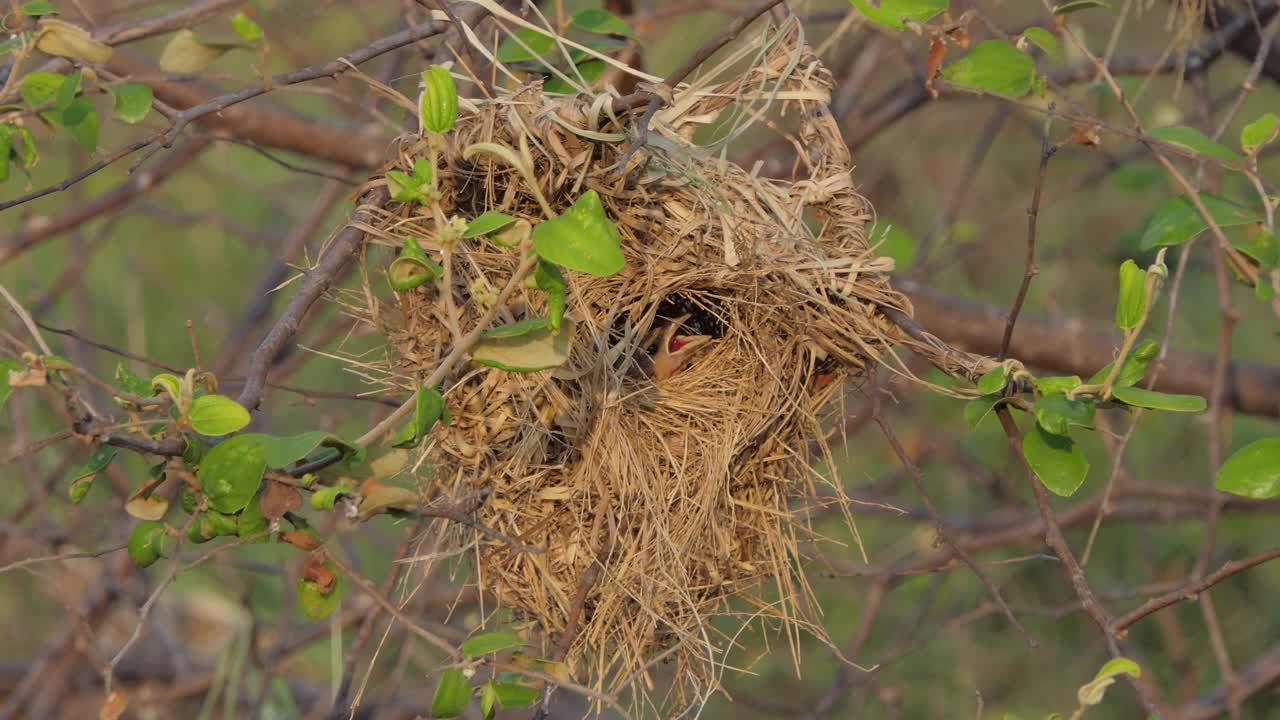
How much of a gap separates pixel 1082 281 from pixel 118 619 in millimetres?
4568

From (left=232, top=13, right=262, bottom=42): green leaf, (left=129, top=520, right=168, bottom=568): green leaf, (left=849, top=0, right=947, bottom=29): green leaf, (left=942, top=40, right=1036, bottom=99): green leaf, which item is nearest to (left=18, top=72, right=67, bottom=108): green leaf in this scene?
(left=232, top=13, right=262, bottom=42): green leaf

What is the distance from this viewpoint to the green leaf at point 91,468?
1061mm

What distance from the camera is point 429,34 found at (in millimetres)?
1438

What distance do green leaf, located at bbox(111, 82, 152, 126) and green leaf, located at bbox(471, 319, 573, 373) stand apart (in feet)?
1.89

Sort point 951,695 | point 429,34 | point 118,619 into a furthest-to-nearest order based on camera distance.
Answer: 1. point 951,695
2. point 118,619
3. point 429,34

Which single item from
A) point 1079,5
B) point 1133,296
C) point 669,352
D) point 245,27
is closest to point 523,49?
point 245,27

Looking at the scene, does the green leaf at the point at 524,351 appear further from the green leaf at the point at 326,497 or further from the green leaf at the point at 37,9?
the green leaf at the point at 37,9

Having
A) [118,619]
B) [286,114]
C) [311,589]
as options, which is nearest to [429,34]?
[311,589]

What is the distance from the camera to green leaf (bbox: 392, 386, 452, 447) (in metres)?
1.06

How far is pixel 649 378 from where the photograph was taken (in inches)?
63.6

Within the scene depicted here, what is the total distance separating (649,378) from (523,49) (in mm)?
457

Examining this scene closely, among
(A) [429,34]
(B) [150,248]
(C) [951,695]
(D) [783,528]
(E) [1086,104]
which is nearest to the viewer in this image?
(A) [429,34]

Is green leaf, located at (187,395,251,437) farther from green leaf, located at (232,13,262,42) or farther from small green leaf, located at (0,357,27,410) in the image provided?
green leaf, located at (232,13,262,42)

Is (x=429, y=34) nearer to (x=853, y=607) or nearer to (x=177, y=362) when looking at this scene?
(x=853, y=607)
